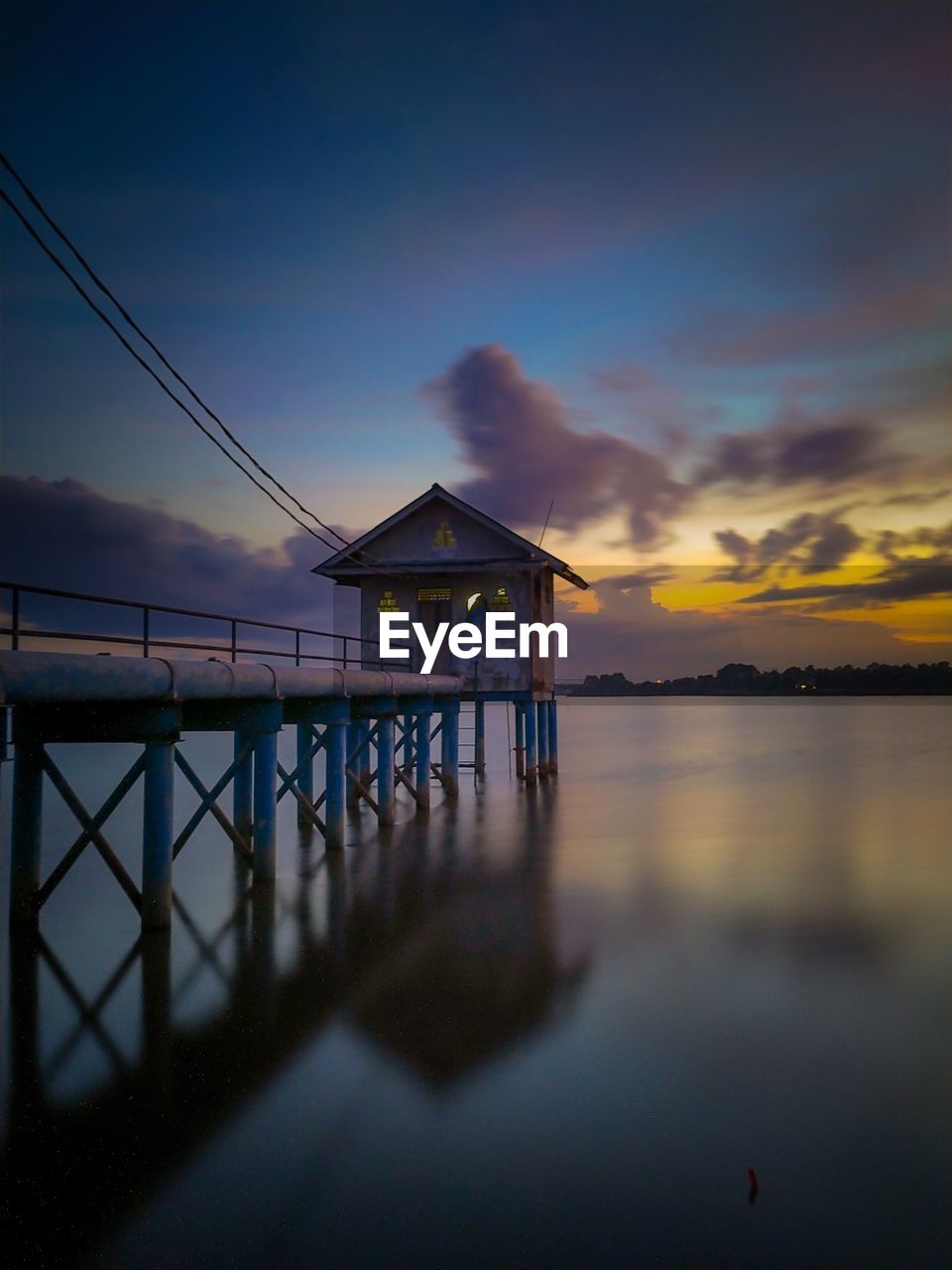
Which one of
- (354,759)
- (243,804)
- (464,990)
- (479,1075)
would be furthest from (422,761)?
(479,1075)

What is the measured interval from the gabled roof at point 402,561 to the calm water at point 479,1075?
35.3ft

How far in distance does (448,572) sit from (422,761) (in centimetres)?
586

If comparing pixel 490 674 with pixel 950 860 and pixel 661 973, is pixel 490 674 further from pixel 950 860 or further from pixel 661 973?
pixel 661 973

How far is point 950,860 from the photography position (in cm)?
2217

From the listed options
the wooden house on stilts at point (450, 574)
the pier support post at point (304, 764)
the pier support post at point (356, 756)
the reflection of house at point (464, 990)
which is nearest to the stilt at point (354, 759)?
the pier support post at point (356, 756)

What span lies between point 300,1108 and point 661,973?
561 centimetres

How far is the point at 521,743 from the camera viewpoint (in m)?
36.0

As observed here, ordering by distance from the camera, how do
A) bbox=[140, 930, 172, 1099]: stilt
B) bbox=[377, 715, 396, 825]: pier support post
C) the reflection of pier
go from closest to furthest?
the reflection of pier < bbox=[140, 930, 172, 1099]: stilt < bbox=[377, 715, 396, 825]: pier support post

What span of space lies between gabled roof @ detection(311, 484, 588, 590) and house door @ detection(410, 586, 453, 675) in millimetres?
870

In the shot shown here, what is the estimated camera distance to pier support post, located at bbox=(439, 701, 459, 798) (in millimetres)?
28047

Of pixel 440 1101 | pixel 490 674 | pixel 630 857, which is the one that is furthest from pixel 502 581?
pixel 440 1101

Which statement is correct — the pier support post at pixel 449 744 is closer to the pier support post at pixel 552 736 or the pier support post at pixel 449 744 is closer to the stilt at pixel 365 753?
the stilt at pixel 365 753

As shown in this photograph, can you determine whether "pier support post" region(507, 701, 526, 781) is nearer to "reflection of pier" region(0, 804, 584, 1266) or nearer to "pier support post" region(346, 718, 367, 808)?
"pier support post" region(346, 718, 367, 808)

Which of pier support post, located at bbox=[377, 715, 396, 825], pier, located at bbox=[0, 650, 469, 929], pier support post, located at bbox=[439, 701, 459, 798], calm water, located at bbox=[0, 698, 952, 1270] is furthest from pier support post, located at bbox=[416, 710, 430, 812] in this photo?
calm water, located at bbox=[0, 698, 952, 1270]
